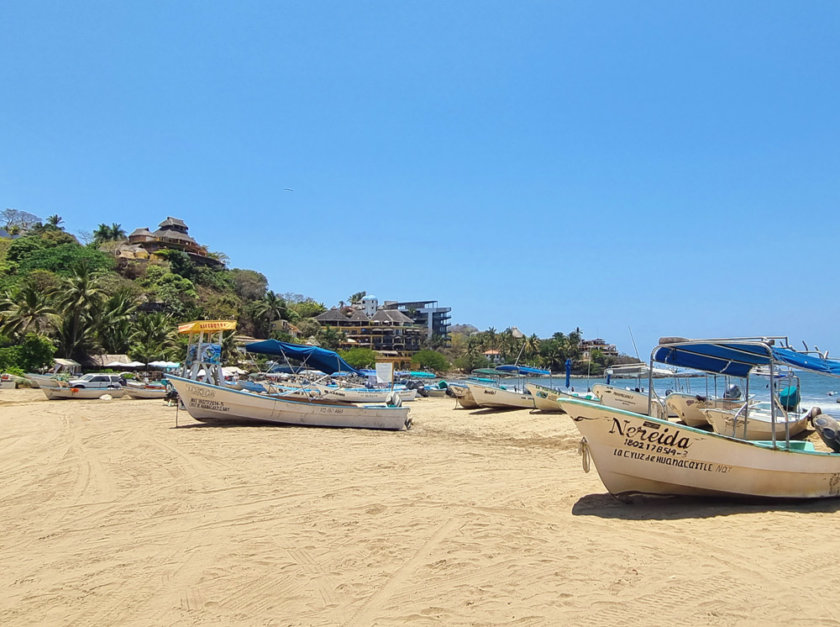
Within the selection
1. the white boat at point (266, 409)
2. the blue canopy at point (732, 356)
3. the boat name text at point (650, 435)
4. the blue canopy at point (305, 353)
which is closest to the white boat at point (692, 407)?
the blue canopy at point (732, 356)

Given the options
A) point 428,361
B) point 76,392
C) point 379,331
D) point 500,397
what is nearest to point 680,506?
point 500,397

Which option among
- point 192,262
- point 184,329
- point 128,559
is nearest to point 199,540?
point 128,559

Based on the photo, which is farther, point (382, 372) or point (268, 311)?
point (268, 311)

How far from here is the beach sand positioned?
4.70 meters

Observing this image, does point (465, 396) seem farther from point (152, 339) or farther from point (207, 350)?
point (152, 339)

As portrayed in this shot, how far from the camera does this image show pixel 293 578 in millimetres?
5285

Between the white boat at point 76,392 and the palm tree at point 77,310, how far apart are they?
14.3m

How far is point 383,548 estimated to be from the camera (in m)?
6.14

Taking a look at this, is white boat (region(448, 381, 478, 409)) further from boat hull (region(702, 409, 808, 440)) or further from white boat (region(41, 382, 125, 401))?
white boat (region(41, 382, 125, 401))

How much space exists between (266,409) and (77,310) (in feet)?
112

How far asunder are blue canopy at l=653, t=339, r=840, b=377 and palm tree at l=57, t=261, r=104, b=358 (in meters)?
44.1

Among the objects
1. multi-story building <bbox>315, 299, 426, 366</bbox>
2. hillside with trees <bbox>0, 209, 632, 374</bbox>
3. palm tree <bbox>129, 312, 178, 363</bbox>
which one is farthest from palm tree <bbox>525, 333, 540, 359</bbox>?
palm tree <bbox>129, 312, 178, 363</bbox>

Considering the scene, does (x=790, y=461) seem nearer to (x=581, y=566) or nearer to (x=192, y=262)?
(x=581, y=566)

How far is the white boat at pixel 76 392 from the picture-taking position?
2823 cm
